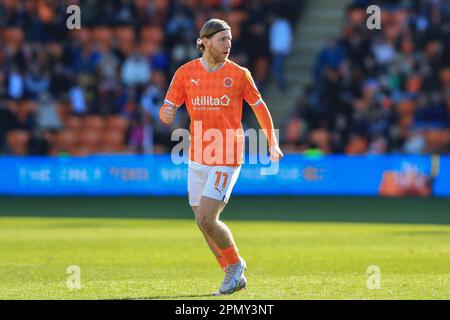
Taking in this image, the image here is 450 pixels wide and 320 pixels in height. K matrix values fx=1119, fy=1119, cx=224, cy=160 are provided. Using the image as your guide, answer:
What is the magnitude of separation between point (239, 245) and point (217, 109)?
18.2 ft

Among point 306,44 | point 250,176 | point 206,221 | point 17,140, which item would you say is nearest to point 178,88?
point 206,221

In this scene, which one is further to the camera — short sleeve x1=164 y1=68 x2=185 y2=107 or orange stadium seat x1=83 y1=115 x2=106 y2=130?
orange stadium seat x1=83 y1=115 x2=106 y2=130

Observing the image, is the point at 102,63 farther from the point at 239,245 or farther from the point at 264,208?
the point at 239,245

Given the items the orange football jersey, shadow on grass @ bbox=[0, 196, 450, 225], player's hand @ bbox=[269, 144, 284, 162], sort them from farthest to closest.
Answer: shadow on grass @ bbox=[0, 196, 450, 225] → the orange football jersey → player's hand @ bbox=[269, 144, 284, 162]

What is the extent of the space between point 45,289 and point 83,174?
14.9m

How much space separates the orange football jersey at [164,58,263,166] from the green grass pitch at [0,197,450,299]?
1.34m

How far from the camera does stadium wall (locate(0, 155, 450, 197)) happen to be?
82.4 ft

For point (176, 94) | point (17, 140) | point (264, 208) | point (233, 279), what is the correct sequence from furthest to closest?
point (17, 140) < point (264, 208) < point (176, 94) < point (233, 279)

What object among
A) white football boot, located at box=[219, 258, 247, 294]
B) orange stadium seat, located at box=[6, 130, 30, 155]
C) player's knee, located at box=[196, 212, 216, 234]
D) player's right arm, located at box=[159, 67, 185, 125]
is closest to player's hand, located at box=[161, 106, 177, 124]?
player's right arm, located at box=[159, 67, 185, 125]

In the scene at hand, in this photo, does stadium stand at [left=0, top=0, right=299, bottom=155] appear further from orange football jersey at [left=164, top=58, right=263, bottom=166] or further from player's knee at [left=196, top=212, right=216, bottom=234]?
player's knee at [left=196, top=212, right=216, bottom=234]

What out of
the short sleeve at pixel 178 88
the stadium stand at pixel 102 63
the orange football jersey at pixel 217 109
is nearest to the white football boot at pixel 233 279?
the orange football jersey at pixel 217 109

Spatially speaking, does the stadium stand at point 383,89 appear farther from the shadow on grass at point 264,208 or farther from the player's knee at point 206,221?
the player's knee at point 206,221

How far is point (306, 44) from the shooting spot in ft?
102

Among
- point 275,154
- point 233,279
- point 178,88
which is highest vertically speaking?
point 178,88
